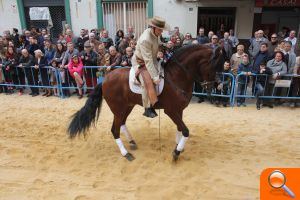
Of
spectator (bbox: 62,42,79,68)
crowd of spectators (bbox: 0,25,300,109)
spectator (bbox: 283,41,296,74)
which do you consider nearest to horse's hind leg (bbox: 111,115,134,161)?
crowd of spectators (bbox: 0,25,300,109)

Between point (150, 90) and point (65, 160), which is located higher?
point (150, 90)

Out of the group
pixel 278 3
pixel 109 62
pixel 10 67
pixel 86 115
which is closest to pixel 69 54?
pixel 109 62

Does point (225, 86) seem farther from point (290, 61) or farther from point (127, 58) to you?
point (127, 58)

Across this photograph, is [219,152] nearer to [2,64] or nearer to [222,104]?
[222,104]

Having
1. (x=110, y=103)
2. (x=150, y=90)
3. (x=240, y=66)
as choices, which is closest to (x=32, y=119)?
(x=110, y=103)

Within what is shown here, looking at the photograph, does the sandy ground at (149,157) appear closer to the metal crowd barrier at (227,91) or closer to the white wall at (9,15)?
the metal crowd barrier at (227,91)

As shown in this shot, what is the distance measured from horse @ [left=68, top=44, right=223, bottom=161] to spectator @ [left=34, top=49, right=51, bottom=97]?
4.28 metres

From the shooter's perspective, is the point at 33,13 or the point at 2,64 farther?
the point at 33,13

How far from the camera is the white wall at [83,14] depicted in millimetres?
12305

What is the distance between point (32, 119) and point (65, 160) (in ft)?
8.21

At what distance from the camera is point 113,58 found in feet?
27.9

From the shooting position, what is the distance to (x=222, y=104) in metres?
7.91

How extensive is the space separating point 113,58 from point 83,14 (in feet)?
16.6

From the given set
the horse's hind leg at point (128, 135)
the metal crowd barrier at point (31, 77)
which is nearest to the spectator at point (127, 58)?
the metal crowd barrier at point (31, 77)
